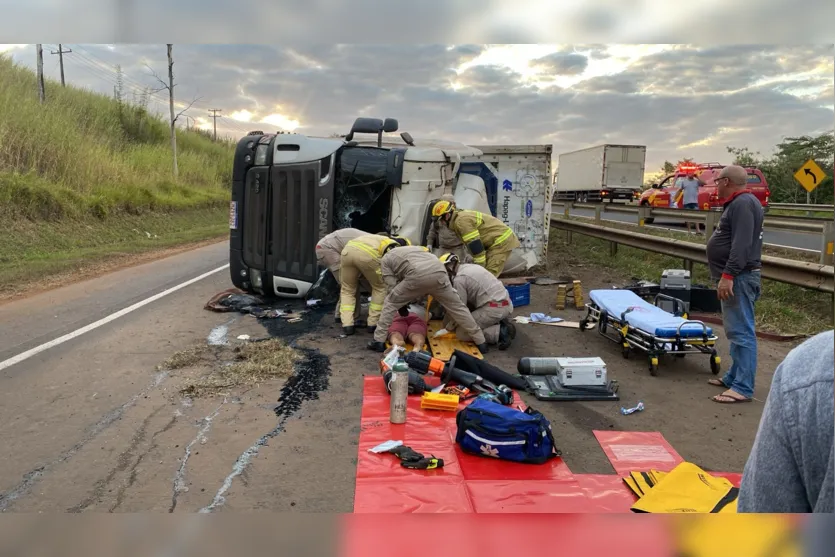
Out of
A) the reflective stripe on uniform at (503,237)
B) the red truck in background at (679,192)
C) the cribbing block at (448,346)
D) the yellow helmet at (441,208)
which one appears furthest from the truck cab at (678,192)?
the cribbing block at (448,346)

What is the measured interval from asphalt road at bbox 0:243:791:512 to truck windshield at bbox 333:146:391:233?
84.0 inches

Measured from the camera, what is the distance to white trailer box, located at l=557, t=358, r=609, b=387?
5.17 metres

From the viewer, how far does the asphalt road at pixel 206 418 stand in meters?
3.42

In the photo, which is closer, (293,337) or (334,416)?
(334,416)

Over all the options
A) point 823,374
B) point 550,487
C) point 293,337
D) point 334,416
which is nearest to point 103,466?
point 334,416

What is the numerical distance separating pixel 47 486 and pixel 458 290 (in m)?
4.52

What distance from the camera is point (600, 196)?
29531mm

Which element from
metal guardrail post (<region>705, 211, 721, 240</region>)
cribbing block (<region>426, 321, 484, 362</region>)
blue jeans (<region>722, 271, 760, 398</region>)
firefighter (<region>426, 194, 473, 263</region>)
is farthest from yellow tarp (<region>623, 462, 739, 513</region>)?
metal guardrail post (<region>705, 211, 721, 240</region>)

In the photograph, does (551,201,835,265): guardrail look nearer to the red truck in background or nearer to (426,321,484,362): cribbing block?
the red truck in background

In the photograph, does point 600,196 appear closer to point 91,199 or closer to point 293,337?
point 91,199

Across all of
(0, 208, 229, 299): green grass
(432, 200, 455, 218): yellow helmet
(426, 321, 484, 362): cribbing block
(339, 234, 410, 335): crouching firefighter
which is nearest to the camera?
(426, 321, 484, 362): cribbing block

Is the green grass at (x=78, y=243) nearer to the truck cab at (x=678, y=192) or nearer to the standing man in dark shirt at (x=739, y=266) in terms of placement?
the standing man in dark shirt at (x=739, y=266)

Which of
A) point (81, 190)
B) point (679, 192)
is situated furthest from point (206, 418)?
point (679, 192)

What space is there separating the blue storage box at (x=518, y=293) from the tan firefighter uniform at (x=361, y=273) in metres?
2.28
